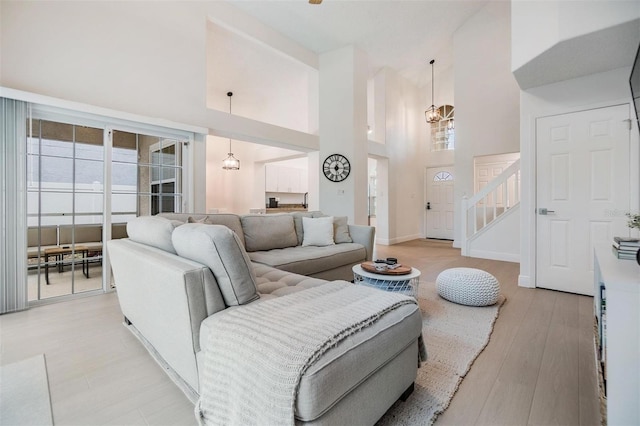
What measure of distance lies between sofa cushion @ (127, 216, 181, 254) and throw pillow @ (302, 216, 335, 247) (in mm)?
1923

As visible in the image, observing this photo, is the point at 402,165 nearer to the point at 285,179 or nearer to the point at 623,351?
the point at 285,179

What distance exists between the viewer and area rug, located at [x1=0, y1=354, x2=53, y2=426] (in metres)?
1.33

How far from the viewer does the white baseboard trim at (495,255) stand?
15.7ft

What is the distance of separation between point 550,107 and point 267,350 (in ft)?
12.7

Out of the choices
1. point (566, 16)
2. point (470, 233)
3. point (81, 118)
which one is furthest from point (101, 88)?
point (470, 233)

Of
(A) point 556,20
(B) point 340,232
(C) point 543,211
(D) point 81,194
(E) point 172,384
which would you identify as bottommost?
(E) point 172,384

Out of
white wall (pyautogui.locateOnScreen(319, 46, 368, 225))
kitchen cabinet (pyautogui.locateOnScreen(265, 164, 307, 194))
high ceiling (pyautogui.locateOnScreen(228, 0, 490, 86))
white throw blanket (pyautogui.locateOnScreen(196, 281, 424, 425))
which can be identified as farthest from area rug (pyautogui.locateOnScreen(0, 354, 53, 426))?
kitchen cabinet (pyautogui.locateOnScreen(265, 164, 307, 194))

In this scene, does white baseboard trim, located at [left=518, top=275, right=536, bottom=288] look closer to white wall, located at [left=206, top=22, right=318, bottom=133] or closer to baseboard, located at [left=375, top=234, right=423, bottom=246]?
baseboard, located at [left=375, top=234, right=423, bottom=246]

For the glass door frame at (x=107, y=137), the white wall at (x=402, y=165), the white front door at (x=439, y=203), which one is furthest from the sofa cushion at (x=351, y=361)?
the white front door at (x=439, y=203)

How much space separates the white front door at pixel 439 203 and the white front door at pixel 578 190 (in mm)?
4239

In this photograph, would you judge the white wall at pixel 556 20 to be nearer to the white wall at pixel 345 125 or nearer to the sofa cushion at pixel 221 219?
the white wall at pixel 345 125

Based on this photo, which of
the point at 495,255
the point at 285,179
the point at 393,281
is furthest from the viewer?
the point at 285,179

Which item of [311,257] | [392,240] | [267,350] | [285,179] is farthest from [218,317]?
[285,179]

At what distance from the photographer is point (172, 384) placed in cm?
160
